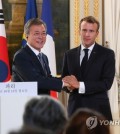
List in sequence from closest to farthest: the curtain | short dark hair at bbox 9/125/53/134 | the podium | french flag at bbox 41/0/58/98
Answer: short dark hair at bbox 9/125/53/134 → the podium → french flag at bbox 41/0/58/98 → the curtain

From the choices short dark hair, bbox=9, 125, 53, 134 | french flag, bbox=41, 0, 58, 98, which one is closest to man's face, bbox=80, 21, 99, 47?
french flag, bbox=41, 0, 58, 98

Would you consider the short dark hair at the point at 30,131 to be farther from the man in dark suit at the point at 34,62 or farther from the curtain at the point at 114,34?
the curtain at the point at 114,34

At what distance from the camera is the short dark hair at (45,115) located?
38 centimetres

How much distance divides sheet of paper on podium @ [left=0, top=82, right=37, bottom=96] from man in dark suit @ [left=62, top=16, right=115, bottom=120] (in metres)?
1.06

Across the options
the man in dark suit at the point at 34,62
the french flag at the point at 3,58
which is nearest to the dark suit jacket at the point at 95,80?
the man in dark suit at the point at 34,62

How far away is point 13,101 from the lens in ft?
3.59

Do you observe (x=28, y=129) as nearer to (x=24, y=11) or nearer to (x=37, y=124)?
(x=37, y=124)

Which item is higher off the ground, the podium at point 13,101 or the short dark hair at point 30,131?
the short dark hair at point 30,131

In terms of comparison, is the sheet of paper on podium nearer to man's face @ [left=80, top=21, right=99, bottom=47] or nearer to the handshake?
the handshake

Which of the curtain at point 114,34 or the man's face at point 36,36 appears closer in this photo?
the man's face at point 36,36

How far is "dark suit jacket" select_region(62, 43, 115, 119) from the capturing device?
231 centimetres

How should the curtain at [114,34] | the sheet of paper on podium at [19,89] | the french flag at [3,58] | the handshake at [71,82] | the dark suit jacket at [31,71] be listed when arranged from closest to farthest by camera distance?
the sheet of paper on podium at [19,89], the dark suit jacket at [31,71], the handshake at [71,82], the french flag at [3,58], the curtain at [114,34]

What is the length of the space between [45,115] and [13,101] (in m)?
0.73

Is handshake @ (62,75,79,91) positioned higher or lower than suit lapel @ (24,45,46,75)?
lower
